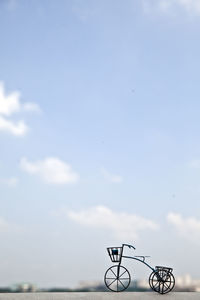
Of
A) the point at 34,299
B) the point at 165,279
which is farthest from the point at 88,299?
the point at 165,279

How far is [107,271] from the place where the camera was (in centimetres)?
1134

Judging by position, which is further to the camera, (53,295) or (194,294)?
(194,294)

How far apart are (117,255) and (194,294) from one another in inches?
98.2

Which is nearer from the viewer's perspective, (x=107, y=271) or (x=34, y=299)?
(x=34, y=299)

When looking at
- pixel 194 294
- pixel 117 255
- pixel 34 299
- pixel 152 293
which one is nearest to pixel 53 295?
pixel 34 299

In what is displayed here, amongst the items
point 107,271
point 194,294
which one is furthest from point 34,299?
point 194,294

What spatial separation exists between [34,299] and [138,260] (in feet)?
10.5

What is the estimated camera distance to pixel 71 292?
1102 centimetres

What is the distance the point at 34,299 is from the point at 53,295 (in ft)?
1.85

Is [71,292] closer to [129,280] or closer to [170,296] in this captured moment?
[129,280]

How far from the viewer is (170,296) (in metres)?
10.9

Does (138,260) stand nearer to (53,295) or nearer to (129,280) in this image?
(129,280)

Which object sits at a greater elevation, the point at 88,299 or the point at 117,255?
the point at 117,255

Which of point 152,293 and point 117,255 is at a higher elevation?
point 117,255
